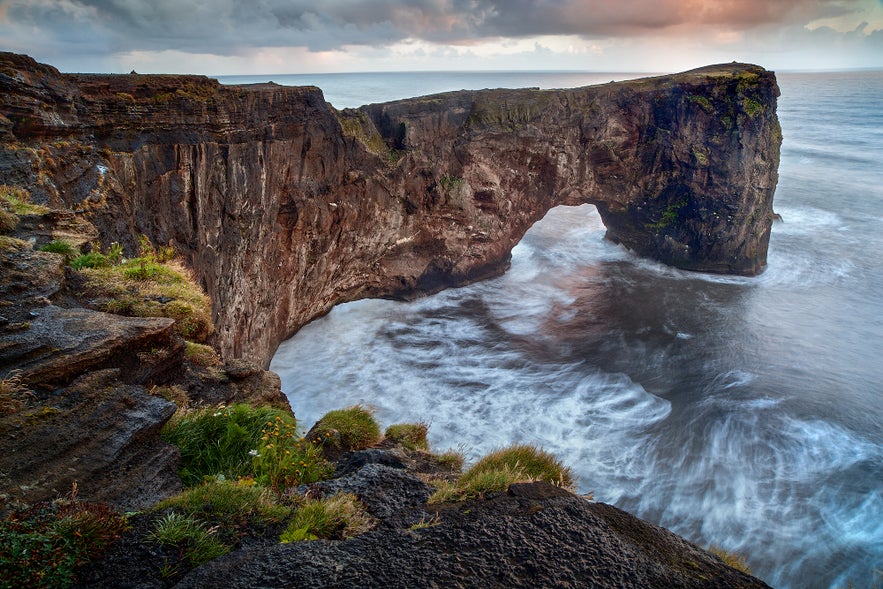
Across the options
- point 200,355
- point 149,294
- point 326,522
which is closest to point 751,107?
point 200,355

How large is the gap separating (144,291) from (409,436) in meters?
4.05

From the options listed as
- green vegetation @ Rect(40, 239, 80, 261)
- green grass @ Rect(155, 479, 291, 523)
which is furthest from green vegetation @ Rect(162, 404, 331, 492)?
green vegetation @ Rect(40, 239, 80, 261)

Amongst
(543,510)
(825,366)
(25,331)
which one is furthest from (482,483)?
(825,366)

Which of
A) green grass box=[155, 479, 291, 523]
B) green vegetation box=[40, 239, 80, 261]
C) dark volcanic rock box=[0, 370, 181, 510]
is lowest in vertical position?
green grass box=[155, 479, 291, 523]

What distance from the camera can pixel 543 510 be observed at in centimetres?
385

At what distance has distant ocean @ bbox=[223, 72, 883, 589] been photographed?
37.5 ft

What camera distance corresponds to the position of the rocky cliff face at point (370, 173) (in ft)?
32.1

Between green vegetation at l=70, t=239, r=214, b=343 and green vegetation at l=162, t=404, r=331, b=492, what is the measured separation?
6.88ft

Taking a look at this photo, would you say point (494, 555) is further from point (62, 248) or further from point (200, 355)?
point (62, 248)

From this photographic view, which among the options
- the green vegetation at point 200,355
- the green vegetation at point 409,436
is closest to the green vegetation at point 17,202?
the green vegetation at point 200,355

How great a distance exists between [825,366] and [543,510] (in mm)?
17514

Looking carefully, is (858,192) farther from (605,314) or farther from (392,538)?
(392,538)

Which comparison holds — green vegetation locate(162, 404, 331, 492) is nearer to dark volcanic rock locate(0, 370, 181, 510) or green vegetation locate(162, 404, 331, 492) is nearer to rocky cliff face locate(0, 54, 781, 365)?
dark volcanic rock locate(0, 370, 181, 510)

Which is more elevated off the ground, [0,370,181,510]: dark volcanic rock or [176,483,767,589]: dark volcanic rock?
[0,370,181,510]: dark volcanic rock
